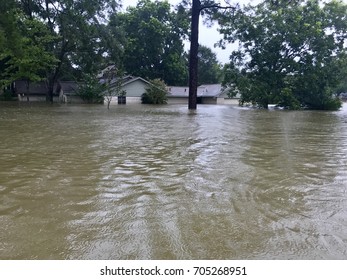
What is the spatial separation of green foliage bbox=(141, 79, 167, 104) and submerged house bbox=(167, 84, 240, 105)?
11.7 feet

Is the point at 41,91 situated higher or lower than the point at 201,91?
lower

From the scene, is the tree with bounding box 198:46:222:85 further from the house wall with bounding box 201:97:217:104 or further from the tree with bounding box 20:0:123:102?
the tree with bounding box 20:0:123:102

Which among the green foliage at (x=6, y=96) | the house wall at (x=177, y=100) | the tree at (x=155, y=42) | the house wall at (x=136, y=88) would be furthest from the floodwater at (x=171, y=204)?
the tree at (x=155, y=42)

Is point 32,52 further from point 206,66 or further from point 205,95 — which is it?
point 206,66

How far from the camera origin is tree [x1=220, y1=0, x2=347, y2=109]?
30.4 m

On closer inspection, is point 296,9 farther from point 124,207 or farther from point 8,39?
point 124,207

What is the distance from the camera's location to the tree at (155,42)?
160 feet

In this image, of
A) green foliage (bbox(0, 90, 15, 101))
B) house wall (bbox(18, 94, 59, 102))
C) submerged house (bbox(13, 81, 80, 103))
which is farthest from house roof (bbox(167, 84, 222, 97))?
green foliage (bbox(0, 90, 15, 101))

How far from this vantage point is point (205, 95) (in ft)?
158

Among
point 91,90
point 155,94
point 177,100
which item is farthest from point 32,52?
point 177,100

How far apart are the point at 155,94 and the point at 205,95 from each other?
980 cm

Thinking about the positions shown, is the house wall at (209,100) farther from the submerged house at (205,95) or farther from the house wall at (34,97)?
the house wall at (34,97)
